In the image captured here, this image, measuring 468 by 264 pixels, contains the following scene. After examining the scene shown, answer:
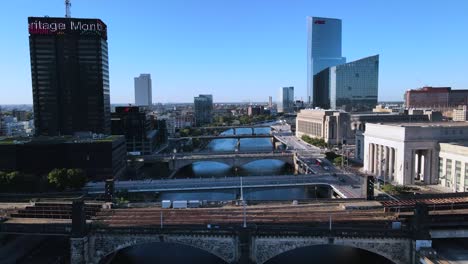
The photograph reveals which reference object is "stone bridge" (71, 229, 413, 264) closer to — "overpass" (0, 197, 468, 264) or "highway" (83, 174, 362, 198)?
"overpass" (0, 197, 468, 264)

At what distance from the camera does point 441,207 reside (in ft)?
180

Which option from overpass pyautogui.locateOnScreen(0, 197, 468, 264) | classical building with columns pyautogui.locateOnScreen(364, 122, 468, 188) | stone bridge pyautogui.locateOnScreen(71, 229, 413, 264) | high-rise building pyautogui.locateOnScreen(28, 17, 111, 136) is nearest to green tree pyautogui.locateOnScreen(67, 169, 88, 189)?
overpass pyautogui.locateOnScreen(0, 197, 468, 264)

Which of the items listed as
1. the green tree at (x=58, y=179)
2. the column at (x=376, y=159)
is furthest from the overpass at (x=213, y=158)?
the green tree at (x=58, y=179)

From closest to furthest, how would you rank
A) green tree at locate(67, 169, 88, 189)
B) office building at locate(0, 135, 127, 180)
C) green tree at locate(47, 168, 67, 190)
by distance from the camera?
green tree at locate(47, 168, 67, 190) < green tree at locate(67, 169, 88, 189) < office building at locate(0, 135, 127, 180)

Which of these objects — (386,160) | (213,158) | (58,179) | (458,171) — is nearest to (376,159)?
(386,160)

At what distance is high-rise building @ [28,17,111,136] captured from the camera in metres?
132

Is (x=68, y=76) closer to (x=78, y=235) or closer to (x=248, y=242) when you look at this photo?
(x=78, y=235)

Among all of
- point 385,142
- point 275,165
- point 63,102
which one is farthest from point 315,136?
point 63,102

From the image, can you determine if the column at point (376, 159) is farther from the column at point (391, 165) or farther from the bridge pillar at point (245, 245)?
the bridge pillar at point (245, 245)

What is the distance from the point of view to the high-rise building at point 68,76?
132250 mm

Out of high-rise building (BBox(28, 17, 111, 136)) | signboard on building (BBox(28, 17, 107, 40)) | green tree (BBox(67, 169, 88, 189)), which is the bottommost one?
green tree (BBox(67, 169, 88, 189))

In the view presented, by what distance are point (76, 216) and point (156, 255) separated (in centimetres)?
1295

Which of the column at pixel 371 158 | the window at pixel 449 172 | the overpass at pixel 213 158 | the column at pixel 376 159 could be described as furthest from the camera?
the overpass at pixel 213 158

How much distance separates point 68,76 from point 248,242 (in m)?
111
